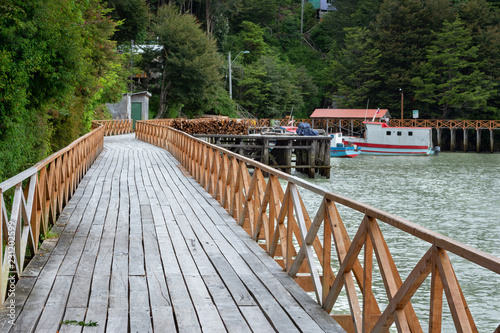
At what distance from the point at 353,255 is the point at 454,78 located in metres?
54.5

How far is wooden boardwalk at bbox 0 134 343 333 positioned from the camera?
418 cm

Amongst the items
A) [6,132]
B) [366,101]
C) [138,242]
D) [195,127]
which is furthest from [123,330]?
[366,101]

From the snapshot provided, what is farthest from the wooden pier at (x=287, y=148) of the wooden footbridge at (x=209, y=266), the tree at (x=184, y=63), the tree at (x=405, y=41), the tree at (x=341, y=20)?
the tree at (x=341, y=20)

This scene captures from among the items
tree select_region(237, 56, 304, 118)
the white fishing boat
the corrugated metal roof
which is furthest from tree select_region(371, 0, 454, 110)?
the white fishing boat

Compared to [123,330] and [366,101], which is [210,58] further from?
[123,330]

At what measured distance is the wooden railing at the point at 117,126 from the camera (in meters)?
37.7

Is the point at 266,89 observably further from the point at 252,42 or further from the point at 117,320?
the point at 117,320

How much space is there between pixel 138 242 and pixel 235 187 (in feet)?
6.90

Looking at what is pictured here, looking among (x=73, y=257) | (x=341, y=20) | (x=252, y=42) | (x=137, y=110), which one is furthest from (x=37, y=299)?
(x=341, y=20)

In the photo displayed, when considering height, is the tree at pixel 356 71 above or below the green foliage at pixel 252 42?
below

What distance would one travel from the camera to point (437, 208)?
18.1 meters

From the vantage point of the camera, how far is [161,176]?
14484 millimetres

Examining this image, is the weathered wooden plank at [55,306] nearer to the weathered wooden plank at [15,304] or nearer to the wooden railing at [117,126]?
the weathered wooden plank at [15,304]

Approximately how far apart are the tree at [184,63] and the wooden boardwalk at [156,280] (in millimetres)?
38565
